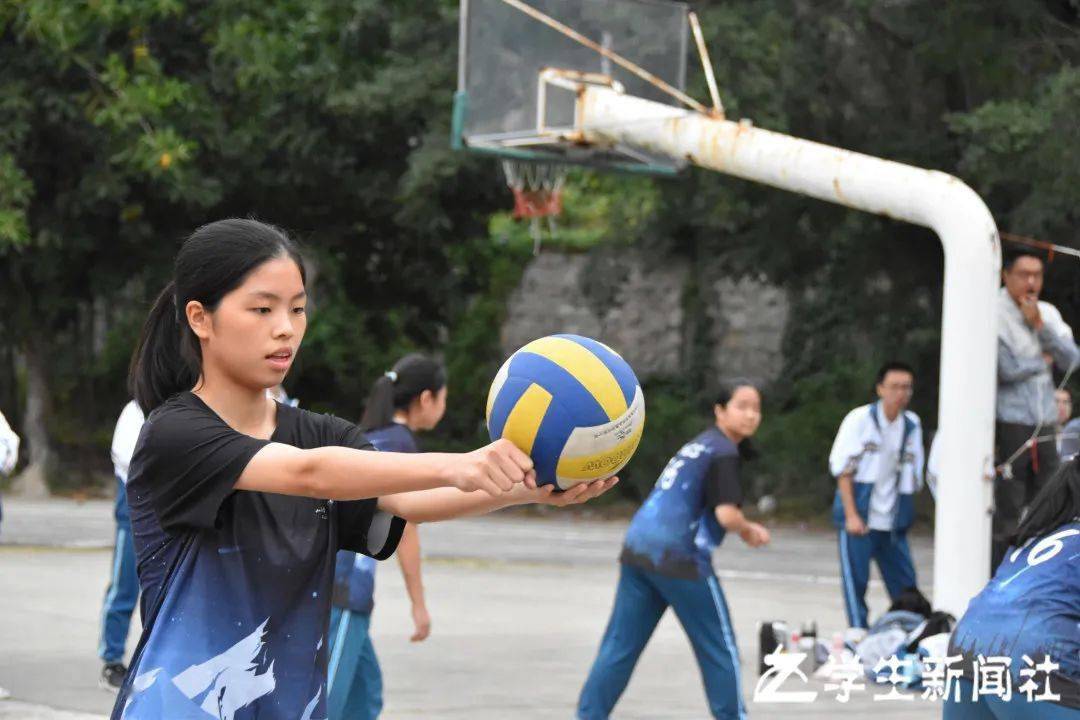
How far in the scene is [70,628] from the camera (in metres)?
11.5

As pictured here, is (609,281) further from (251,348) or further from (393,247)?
(251,348)

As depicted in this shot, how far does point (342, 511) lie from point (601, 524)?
19729 mm

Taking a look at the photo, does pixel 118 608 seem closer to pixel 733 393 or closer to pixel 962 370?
pixel 733 393

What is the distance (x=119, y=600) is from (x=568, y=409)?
20.6ft

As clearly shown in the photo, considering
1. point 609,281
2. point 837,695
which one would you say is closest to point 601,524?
point 609,281

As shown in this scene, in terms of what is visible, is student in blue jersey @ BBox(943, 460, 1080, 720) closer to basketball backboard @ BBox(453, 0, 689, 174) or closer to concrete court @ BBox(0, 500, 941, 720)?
concrete court @ BBox(0, 500, 941, 720)

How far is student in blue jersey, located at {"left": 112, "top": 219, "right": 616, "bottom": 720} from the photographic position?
11.6 ft

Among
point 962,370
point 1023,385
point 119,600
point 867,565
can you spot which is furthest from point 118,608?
point 1023,385

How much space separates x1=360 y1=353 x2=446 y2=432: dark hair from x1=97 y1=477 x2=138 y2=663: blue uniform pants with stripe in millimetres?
2377

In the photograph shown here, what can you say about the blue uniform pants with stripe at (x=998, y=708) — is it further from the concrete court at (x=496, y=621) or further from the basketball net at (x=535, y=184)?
the basketball net at (x=535, y=184)

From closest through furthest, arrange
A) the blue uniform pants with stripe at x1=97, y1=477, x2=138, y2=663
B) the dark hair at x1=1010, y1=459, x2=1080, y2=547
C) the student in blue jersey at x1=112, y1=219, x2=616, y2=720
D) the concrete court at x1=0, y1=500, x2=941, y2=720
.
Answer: the student in blue jersey at x1=112, y1=219, x2=616, y2=720
the dark hair at x1=1010, y1=459, x2=1080, y2=547
the concrete court at x1=0, y1=500, x2=941, y2=720
the blue uniform pants with stripe at x1=97, y1=477, x2=138, y2=663

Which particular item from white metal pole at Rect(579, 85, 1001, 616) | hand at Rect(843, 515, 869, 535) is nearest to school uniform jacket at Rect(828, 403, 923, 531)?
hand at Rect(843, 515, 869, 535)

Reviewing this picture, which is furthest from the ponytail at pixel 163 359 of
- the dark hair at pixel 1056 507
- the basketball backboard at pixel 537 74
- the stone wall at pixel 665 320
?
the stone wall at pixel 665 320

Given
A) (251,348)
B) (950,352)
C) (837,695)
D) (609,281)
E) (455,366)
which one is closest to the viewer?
(251,348)
